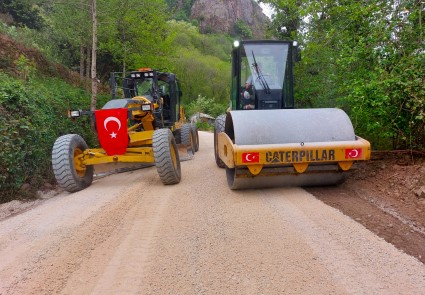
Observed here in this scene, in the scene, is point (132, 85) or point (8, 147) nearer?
point (8, 147)

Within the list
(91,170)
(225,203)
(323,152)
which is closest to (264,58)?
(323,152)

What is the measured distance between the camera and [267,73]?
23.0ft

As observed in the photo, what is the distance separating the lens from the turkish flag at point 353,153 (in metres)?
4.88

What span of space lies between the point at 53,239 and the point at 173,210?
4.78 feet

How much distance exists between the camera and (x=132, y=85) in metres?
9.94

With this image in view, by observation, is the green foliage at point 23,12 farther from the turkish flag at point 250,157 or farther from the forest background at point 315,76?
the turkish flag at point 250,157

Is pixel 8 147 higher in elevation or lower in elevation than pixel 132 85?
lower

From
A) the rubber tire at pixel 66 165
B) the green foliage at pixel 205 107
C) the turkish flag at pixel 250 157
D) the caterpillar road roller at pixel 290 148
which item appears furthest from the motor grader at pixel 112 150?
the green foliage at pixel 205 107

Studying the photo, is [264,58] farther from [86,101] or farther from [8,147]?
[86,101]

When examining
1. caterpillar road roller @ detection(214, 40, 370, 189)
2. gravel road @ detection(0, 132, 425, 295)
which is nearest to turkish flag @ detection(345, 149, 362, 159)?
caterpillar road roller @ detection(214, 40, 370, 189)

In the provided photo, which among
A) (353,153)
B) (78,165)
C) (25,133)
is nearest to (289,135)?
(353,153)

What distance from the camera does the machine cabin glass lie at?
6.96 m

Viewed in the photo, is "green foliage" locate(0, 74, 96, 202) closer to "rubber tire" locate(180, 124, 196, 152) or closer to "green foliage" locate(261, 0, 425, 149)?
"rubber tire" locate(180, 124, 196, 152)

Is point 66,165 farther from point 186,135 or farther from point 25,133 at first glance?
point 186,135
